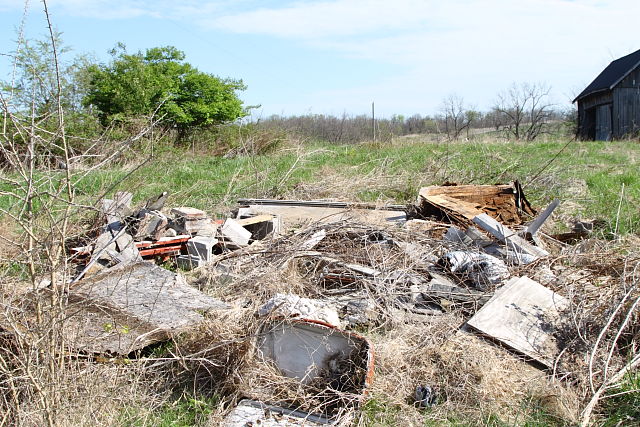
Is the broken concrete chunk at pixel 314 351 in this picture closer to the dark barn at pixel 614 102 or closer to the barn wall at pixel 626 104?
the dark barn at pixel 614 102

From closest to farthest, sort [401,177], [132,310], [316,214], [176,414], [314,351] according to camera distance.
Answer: [176,414], [314,351], [132,310], [316,214], [401,177]

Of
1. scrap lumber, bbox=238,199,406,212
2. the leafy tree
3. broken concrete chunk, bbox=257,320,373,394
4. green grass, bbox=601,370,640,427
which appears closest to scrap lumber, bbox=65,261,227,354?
broken concrete chunk, bbox=257,320,373,394

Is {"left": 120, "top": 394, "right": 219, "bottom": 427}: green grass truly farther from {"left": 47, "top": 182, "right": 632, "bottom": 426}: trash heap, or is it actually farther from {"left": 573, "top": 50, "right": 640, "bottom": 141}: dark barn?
{"left": 573, "top": 50, "right": 640, "bottom": 141}: dark barn

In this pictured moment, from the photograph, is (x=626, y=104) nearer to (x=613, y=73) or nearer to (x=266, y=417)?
(x=613, y=73)

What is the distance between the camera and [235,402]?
3.63 meters

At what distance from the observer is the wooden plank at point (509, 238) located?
5934 mm

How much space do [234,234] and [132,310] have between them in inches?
92.7

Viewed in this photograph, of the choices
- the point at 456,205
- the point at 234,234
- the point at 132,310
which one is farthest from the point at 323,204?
the point at 132,310

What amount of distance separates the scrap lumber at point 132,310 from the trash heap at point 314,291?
0.01m

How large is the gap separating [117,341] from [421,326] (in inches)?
88.7

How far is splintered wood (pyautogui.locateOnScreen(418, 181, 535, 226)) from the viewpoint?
770 cm

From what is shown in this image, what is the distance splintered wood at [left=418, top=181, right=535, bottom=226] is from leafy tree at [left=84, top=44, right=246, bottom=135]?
11678 millimetres

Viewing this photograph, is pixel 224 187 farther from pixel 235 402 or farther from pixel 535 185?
pixel 235 402

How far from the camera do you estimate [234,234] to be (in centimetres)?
674
